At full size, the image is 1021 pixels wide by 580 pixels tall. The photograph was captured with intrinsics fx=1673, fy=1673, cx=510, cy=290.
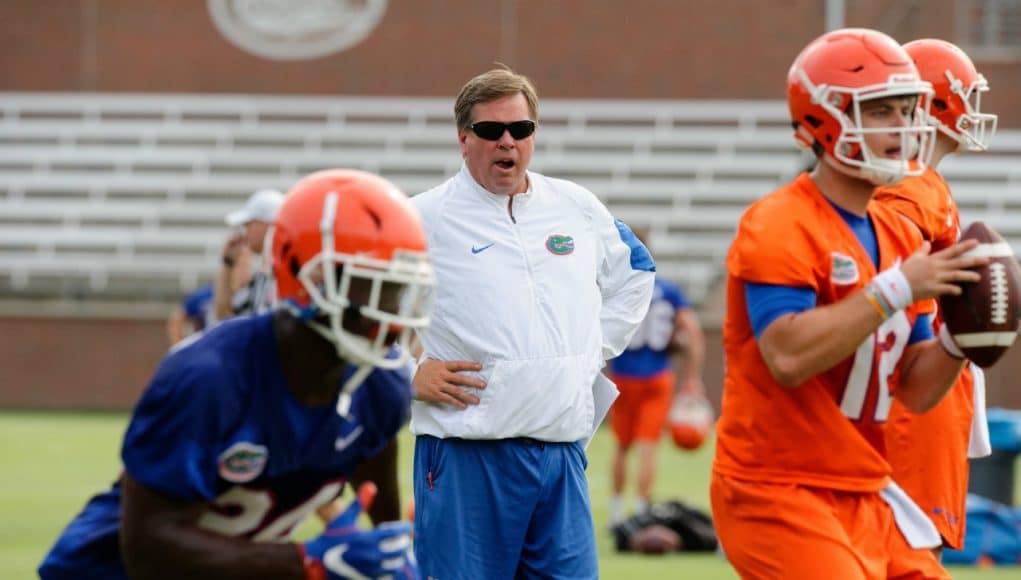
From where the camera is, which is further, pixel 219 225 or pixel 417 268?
pixel 219 225

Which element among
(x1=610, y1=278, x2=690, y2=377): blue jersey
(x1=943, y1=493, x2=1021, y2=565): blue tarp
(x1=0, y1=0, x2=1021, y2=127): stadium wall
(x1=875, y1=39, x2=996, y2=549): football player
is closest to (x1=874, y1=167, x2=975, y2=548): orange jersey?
(x1=875, y1=39, x2=996, y2=549): football player

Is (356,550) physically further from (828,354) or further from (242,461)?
(828,354)

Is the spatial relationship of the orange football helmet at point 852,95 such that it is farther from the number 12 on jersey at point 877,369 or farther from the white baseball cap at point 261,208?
the white baseball cap at point 261,208

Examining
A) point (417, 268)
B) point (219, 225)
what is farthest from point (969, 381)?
point (219, 225)

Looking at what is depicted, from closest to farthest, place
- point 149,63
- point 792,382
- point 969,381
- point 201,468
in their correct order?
point 201,468 → point 792,382 → point 969,381 → point 149,63

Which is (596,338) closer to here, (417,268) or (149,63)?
(417,268)

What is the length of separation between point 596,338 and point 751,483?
1016mm

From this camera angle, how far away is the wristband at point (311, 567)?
339 cm

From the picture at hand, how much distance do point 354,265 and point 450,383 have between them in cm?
165

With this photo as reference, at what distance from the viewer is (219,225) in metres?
23.0

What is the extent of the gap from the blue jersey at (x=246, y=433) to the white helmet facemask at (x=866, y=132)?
1334 mm

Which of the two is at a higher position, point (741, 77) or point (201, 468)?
point (741, 77)

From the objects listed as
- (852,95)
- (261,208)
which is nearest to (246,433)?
(852,95)

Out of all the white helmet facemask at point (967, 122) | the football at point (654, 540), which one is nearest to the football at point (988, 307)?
the white helmet facemask at point (967, 122)
